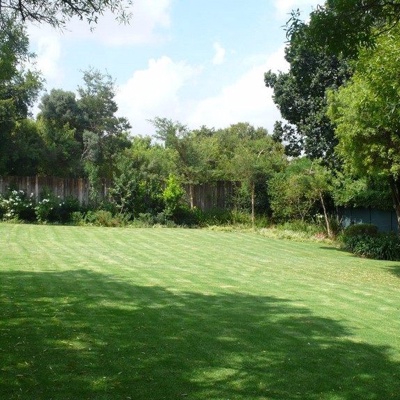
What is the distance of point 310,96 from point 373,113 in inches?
303

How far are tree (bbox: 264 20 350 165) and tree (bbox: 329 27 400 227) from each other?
2.62 meters

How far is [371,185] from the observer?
21.0 m

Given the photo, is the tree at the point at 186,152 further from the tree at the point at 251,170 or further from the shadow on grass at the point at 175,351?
the shadow on grass at the point at 175,351

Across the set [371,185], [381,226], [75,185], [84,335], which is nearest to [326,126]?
[371,185]

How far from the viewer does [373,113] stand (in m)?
12.4

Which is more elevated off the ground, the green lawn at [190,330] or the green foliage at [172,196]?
the green foliage at [172,196]

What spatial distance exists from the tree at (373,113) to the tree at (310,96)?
2.62m

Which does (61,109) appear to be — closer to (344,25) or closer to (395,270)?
(395,270)

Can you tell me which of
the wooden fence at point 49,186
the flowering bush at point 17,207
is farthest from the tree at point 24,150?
the flowering bush at point 17,207

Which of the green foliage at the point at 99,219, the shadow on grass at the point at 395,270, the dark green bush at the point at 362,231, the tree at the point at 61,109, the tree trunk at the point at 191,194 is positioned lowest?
the shadow on grass at the point at 395,270

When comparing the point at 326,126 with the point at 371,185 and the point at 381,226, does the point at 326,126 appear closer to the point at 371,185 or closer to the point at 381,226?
the point at 371,185

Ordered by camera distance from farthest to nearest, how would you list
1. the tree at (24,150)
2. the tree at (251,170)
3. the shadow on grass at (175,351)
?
the tree at (24,150) < the tree at (251,170) < the shadow on grass at (175,351)

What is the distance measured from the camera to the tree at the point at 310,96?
62.1 feet

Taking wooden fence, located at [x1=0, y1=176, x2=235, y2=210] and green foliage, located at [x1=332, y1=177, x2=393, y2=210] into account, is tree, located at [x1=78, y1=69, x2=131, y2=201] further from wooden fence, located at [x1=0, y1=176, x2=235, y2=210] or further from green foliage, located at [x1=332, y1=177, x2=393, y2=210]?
green foliage, located at [x1=332, y1=177, x2=393, y2=210]
